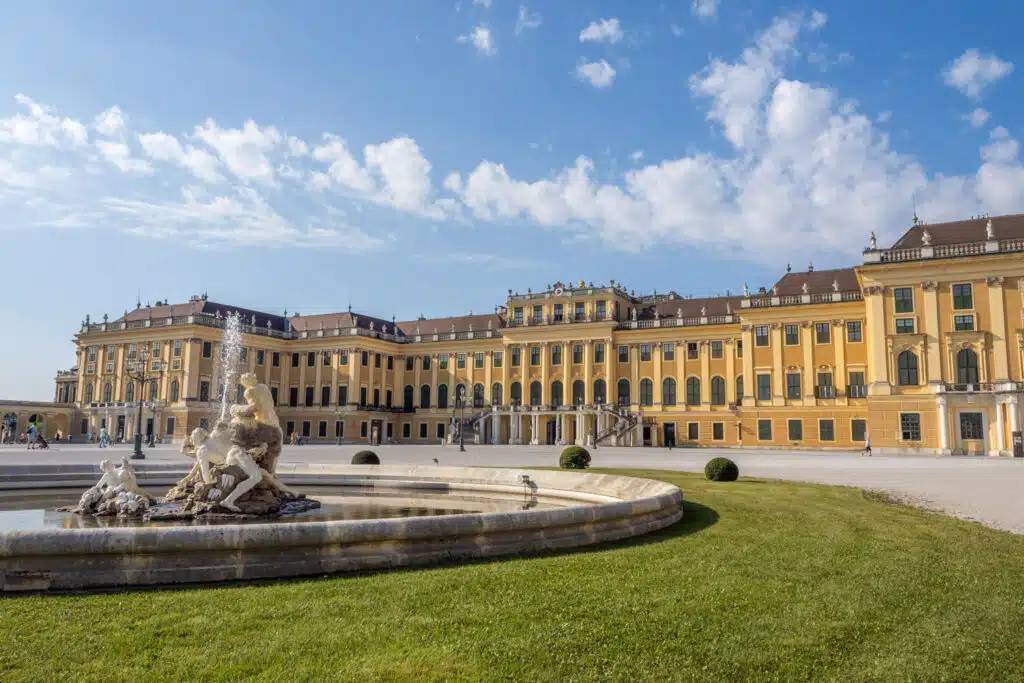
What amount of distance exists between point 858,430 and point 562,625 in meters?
52.6

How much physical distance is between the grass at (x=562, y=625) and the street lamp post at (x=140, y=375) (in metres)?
28.2

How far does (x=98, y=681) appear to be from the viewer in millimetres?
4719

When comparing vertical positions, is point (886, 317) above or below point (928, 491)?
above

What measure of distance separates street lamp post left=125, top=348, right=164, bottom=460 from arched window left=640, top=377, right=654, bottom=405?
1542 inches

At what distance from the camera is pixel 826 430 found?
53.4m

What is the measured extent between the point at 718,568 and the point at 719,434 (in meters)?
53.3

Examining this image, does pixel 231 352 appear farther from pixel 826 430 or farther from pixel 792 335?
pixel 826 430

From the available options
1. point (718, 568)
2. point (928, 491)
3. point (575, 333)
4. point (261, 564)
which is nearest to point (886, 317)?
point (575, 333)

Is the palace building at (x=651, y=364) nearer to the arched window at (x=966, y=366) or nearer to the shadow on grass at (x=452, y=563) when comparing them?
the arched window at (x=966, y=366)

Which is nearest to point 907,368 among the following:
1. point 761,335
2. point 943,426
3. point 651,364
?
point 943,426

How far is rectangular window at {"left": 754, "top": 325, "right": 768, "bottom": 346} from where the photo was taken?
5675cm

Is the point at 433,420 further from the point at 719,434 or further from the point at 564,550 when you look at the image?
the point at 564,550

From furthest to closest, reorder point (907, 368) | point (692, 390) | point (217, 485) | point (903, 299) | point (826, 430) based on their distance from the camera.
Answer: point (692, 390)
point (826, 430)
point (903, 299)
point (907, 368)
point (217, 485)

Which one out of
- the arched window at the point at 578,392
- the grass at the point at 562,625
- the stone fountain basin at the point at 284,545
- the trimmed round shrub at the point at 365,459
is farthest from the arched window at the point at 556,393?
the grass at the point at 562,625
